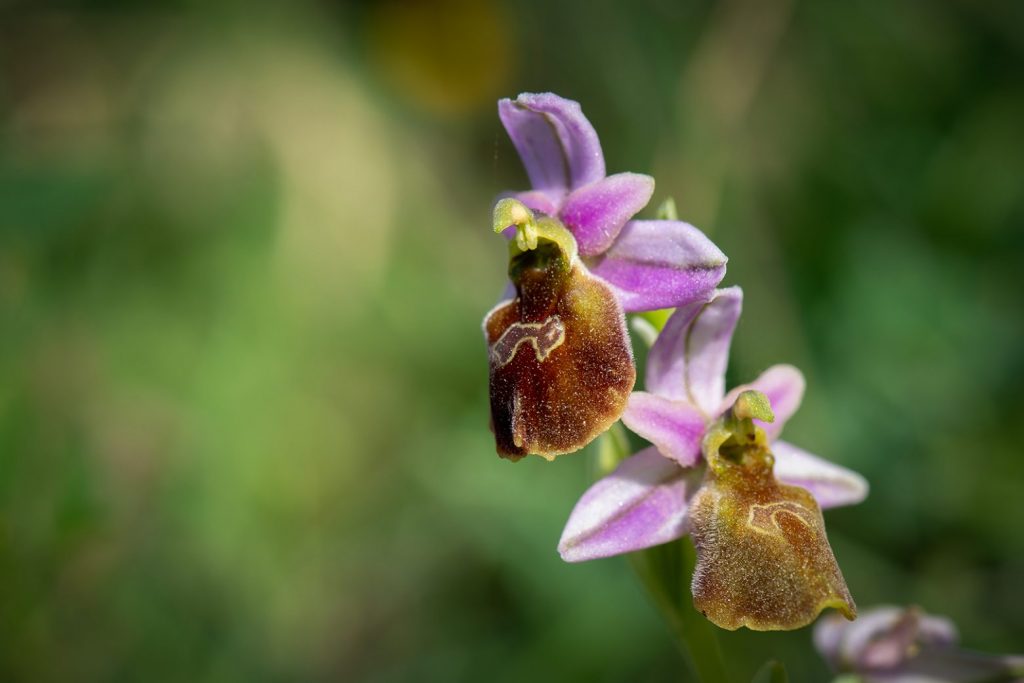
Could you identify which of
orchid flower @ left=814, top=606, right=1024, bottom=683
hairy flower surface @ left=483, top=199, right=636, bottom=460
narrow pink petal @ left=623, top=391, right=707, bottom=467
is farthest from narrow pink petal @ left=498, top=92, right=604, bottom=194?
orchid flower @ left=814, top=606, right=1024, bottom=683

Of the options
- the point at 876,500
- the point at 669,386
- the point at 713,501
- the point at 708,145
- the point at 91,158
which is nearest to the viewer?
the point at 713,501

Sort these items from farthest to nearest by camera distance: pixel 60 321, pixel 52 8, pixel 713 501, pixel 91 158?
pixel 52 8 → pixel 91 158 → pixel 60 321 → pixel 713 501

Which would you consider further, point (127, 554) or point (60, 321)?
point (60, 321)

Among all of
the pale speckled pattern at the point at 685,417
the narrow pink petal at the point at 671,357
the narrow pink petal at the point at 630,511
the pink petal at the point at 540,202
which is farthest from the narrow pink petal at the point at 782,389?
the pink petal at the point at 540,202

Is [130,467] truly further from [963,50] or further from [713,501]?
[963,50]

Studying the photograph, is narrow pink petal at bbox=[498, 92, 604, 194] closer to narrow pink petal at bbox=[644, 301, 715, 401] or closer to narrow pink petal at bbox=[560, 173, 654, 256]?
narrow pink petal at bbox=[560, 173, 654, 256]

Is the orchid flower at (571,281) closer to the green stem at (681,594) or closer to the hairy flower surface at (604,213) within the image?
the hairy flower surface at (604,213)

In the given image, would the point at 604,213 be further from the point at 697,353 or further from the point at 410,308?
the point at 410,308

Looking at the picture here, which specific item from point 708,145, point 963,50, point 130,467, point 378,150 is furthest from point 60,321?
point 963,50
